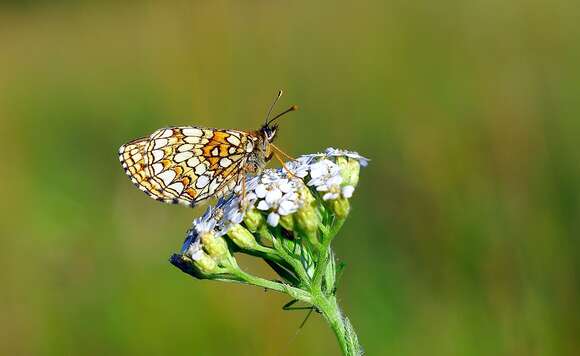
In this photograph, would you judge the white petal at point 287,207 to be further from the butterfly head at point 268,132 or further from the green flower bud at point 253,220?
the butterfly head at point 268,132

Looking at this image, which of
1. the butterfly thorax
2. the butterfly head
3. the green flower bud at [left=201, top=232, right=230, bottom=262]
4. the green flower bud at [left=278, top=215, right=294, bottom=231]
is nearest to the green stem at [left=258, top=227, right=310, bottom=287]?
the green flower bud at [left=278, top=215, right=294, bottom=231]

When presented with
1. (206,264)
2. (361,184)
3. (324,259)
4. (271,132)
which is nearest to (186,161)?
(271,132)

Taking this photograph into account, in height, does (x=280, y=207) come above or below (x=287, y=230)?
above

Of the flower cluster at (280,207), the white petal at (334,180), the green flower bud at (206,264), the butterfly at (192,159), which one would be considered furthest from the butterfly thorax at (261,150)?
the green flower bud at (206,264)

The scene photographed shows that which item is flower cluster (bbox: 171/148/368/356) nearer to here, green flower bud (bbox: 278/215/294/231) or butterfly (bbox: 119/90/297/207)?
green flower bud (bbox: 278/215/294/231)

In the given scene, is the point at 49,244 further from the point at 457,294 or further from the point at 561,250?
the point at 561,250

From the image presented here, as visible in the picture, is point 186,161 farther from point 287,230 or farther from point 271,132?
point 287,230
